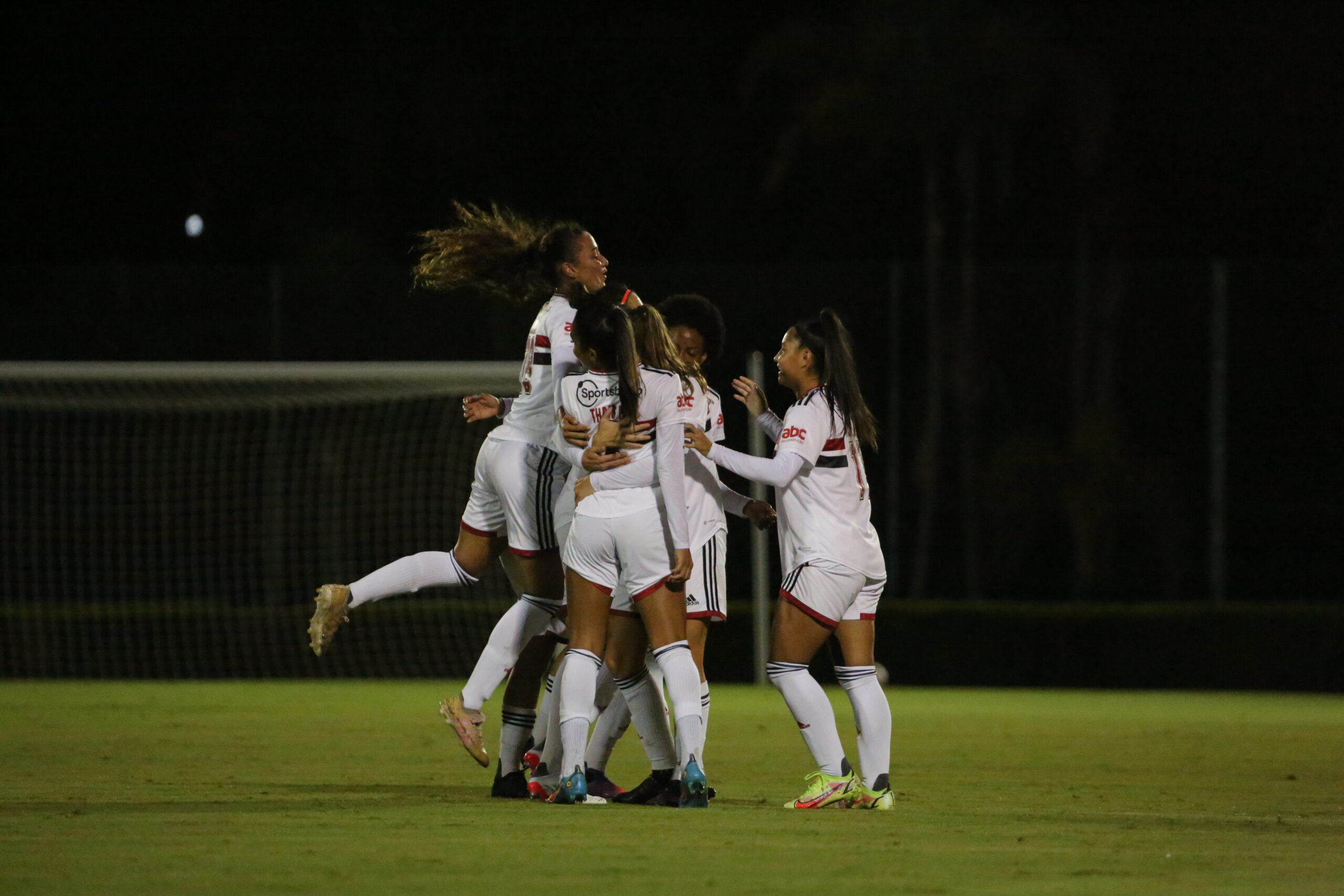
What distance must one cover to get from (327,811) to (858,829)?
1970mm

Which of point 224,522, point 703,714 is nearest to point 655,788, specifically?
point 703,714

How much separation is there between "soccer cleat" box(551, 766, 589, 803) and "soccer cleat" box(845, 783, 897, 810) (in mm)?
1072

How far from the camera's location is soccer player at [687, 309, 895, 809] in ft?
24.8

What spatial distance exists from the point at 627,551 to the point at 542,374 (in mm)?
1182

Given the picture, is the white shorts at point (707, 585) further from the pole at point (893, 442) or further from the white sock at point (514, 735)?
the pole at point (893, 442)

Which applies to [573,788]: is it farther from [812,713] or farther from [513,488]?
[513,488]

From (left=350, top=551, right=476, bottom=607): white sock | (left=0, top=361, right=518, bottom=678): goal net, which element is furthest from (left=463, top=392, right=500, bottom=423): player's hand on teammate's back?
(left=0, top=361, right=518, bottom=678): goal net

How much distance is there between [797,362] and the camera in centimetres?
773

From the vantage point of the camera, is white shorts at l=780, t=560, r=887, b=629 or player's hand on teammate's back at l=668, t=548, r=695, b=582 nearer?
player's hand on teammate's back at l=668, t=548, r=695, b=582

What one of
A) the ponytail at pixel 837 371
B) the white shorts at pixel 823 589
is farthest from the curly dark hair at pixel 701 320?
the white shorts at pixel 823 589

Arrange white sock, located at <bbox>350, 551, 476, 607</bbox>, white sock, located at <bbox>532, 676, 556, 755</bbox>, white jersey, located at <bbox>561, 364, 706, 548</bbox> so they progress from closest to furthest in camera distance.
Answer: white jersey, located at <bbox>561, 364, 706, 548</bbox> → white sock, located at <bbox>532, 676, 556, 755</bbox> → white sock, located at <bbox>350, 551, 476, 607</bbox>

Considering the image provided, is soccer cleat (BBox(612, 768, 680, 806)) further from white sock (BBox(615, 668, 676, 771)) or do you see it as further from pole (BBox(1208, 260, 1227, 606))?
pole (BBox(1208, 260, 1227, 606))

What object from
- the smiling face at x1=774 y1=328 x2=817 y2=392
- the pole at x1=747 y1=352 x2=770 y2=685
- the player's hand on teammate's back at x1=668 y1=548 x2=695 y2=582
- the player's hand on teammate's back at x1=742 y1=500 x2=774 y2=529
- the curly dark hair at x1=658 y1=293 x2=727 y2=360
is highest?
the curly dark hair at x1=658 y1=293 x2=727 y2=360

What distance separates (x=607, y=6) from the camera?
29.3 metres
